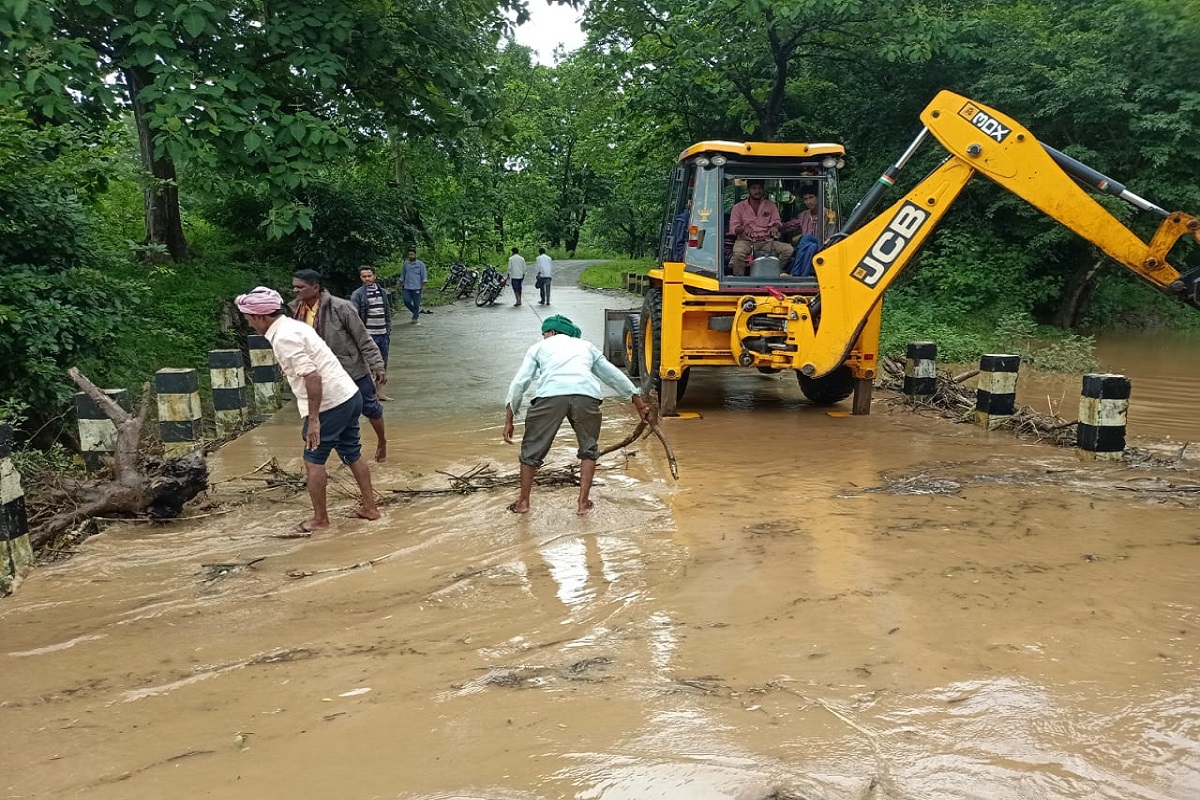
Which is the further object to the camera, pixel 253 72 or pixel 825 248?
pixel 253 72

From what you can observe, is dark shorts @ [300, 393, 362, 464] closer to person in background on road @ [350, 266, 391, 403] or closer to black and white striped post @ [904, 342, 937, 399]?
person in background on road @ [350, 266, 391, 403]

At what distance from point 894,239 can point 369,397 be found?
16.1 ft

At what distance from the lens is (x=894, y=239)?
8406mm

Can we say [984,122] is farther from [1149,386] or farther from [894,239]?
[1149,386]

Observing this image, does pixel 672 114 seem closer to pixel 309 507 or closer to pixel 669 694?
pixel 309 507

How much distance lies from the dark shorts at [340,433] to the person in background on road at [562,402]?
1.00 meters

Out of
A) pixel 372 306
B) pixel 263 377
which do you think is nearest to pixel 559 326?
pixel 372 306

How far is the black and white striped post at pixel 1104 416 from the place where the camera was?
7305 millimetres

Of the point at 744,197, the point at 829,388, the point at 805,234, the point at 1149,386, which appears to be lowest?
the point at 1149,386

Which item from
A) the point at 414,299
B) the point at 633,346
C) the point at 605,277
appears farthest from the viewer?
the point at 605,277

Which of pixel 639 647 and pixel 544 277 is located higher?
pixel 544 277

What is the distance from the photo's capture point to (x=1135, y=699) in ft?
11.3

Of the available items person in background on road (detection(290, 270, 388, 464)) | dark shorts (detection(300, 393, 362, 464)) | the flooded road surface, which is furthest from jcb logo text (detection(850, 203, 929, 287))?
dark shorts (detection(300, 393, 362, 464))

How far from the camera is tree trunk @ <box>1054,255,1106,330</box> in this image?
19.3 meters
